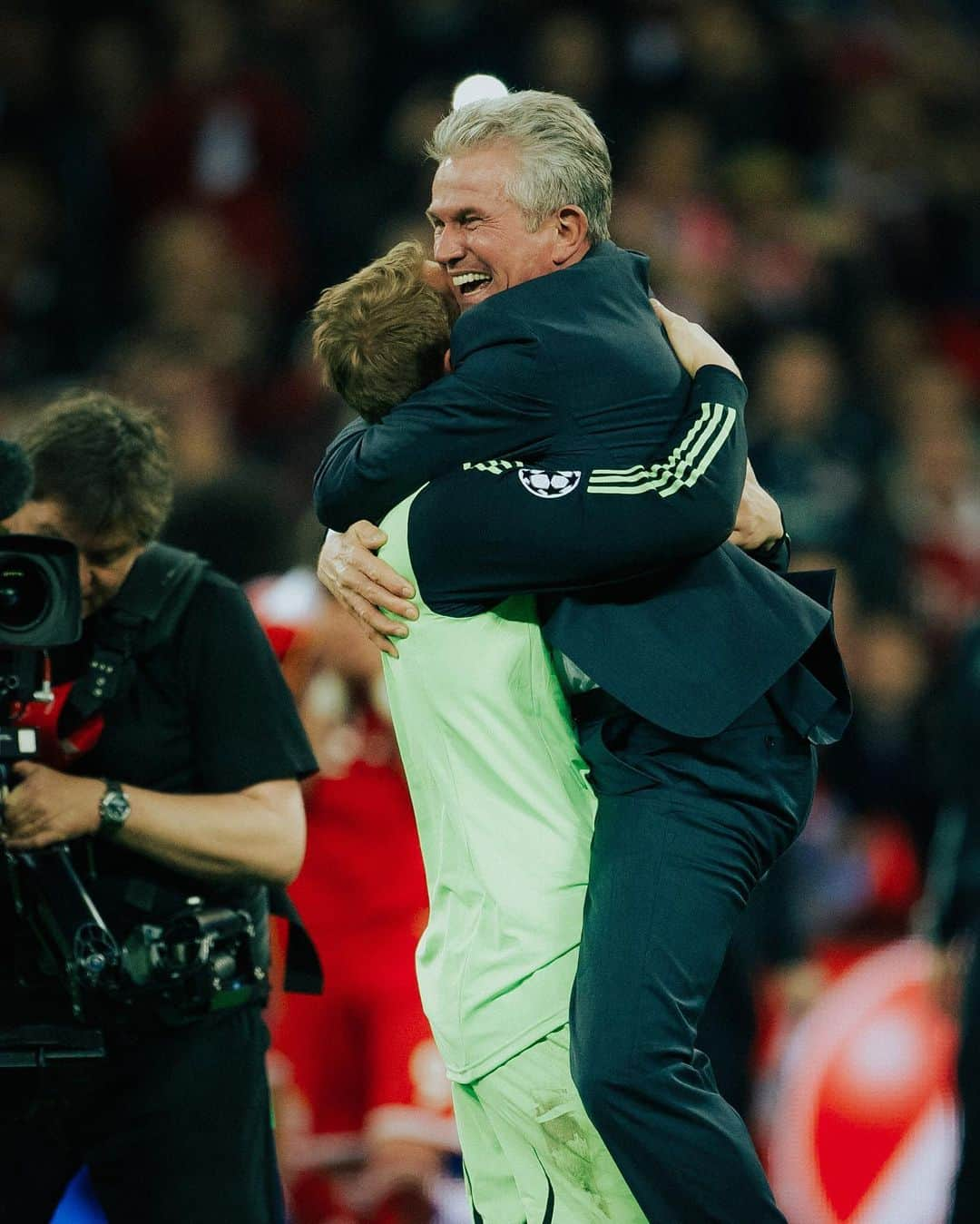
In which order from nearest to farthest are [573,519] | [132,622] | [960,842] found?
[573,519]
[132,622]
[960,842]

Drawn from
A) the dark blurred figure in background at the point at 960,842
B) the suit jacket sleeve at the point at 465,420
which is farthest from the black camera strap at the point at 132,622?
the dark blurred figure in background at the point at 960,842

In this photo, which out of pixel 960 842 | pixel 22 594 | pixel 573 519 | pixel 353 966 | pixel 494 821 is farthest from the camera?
pixel 353 966

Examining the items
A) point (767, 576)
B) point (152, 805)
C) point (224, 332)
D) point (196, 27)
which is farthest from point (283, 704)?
point (196, 27)

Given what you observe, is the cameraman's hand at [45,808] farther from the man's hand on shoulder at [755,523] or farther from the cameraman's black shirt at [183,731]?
the man's hand on shoulder at [755,523]

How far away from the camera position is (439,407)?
277 cm

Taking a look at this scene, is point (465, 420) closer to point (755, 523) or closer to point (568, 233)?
point (568, 233)

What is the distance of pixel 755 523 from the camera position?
3078 millimetres

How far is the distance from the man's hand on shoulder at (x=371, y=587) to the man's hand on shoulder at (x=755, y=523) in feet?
1.75

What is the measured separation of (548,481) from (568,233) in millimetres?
410

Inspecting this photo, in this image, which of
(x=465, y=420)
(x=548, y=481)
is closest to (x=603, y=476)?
(x=548, y=481)

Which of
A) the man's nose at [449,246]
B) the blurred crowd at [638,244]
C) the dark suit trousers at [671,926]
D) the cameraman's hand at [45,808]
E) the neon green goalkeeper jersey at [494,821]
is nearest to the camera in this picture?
the dark suit trousers at [671,926]

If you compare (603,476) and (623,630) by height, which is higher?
(603,476)

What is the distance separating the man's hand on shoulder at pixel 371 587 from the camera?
2.87 metres

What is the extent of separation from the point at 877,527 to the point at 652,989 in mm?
4893
